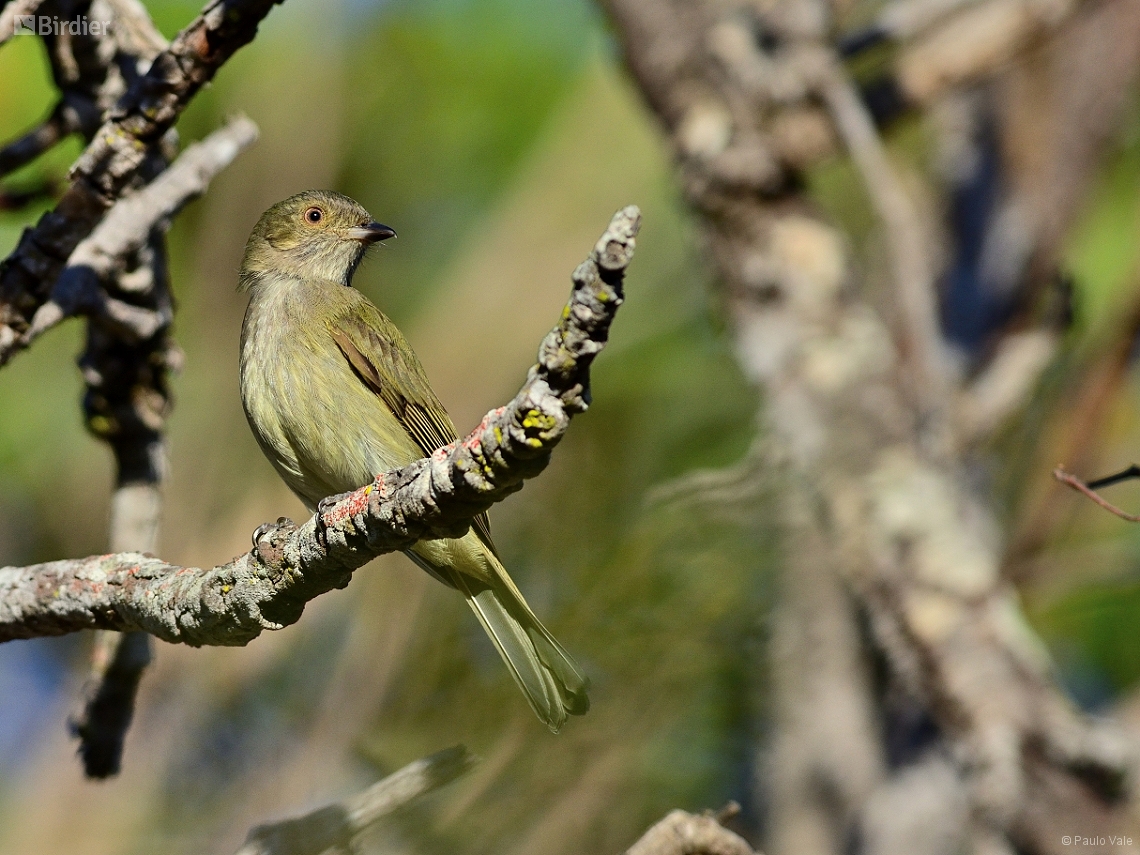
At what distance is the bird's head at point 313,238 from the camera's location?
17.0ft

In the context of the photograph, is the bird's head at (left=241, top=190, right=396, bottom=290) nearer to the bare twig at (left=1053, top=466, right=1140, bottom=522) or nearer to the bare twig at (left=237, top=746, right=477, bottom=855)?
the bare twig at (left=237, top=746, right=477, bottom=855)

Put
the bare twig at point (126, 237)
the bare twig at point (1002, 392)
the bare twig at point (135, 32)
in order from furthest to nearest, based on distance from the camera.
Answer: the bare twig at point (1002, 392)
the bare twig at point (135, 32)
the bare twig at point (126, 237)

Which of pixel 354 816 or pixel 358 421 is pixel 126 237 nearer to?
pixel 358 421

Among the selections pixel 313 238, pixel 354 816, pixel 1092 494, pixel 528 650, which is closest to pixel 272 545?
pixel 354 816

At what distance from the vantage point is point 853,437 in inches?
253

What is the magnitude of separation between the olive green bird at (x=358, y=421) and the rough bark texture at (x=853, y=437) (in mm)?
2483

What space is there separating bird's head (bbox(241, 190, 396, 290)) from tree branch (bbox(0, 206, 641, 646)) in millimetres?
2235

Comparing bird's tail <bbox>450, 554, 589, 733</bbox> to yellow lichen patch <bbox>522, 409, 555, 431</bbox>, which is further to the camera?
bird's tail <bbox>450, 554, 589, 733</bbox>

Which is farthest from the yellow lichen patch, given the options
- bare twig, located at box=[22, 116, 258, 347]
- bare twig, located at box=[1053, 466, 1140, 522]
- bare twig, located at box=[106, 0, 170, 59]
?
bare twig, located at box=[106, 0, 170, 59]

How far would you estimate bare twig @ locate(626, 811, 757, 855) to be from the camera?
3.01m

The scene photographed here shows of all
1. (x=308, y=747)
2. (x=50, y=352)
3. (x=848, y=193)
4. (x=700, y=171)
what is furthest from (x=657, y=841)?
(x=848, y=193)

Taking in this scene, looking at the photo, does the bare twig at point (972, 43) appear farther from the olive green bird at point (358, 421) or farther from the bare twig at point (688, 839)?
the bare twig at point (688, 839)

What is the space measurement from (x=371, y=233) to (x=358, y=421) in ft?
3.67

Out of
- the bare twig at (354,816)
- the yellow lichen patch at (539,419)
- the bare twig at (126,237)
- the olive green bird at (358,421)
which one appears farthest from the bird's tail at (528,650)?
the yellow lichen patch at (539,419)
